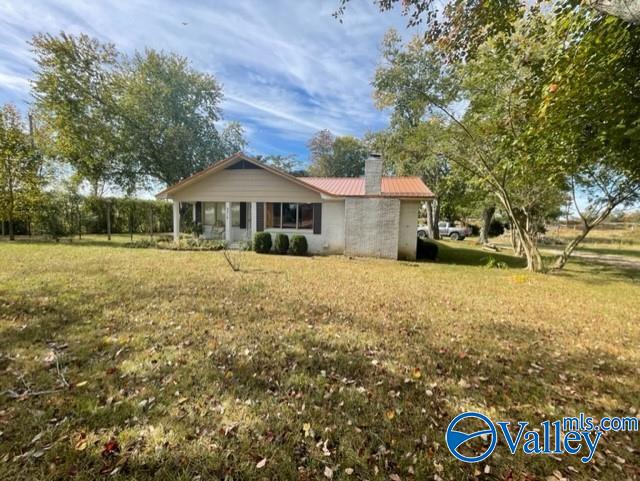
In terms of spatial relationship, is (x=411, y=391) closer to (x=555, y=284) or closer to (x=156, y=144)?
(x=555, y=284)

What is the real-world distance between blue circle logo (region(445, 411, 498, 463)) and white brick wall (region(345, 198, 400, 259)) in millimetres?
Answer: 9884

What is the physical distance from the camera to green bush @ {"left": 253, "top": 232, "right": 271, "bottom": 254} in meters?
12.6

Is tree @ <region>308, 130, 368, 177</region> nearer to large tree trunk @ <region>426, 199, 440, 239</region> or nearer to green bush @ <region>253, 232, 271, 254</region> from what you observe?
→ large tree trunk @ <region>426, 199, 440, 239</region>

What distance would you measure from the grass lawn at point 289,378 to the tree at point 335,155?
3027 cm

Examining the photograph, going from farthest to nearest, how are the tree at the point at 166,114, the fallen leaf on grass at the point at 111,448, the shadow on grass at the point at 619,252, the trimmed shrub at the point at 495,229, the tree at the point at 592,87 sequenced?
the trimmed shrub at the point at 495,229 → the tree at the point at 166,114 → the shadow on grass at the point at 619,252 → the tree at the point at 592,87 → the fallen leaf on grass at the point at 111,448

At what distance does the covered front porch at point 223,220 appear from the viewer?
1413 centimetres

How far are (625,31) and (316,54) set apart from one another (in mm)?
8482

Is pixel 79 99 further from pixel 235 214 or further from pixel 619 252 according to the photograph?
pixel 619 252

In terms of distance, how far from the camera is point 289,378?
301 centimetres

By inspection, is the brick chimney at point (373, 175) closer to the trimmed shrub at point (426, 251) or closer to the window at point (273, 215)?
the trimmed shrub at point (426, 251)

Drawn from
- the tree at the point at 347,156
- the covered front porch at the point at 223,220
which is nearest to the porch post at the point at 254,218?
the covered front porch at the point at 223,220

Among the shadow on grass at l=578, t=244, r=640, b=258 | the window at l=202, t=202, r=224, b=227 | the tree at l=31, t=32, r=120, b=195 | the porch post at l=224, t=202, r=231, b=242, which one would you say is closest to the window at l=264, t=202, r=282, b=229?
the porch post at l=224, t=202, r=231, b=242

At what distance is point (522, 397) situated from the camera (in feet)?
9.24

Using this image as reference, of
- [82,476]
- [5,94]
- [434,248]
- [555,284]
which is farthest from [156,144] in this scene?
[555,284]
